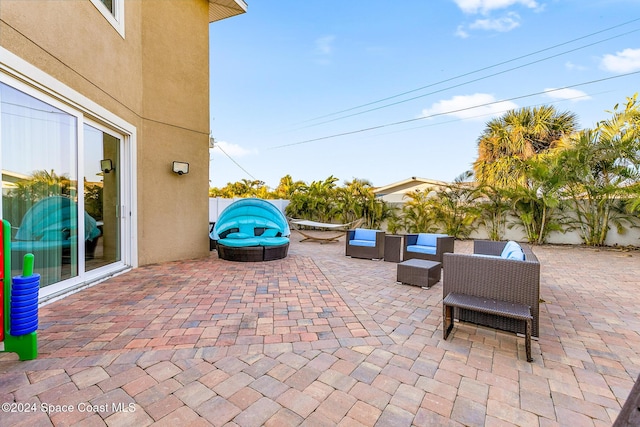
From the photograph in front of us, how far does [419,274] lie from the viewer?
438 centimetres

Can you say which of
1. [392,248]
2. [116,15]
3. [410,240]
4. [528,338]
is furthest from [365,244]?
[116,15]

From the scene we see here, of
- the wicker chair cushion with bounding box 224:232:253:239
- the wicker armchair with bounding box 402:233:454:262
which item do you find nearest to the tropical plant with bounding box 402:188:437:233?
the wicker armchair with bounding box 402:233:454:262

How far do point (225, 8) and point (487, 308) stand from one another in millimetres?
8403

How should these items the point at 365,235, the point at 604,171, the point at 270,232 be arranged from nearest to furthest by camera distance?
the point at 365,235 < the point at 270,232 < the point at 604,171

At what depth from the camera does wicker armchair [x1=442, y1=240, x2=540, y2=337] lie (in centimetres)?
258

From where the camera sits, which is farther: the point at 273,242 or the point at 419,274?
the point at 273,242

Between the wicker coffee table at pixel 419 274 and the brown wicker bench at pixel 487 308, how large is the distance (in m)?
1.43

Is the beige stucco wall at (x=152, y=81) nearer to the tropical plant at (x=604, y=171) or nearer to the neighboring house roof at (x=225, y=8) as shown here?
the neighboring house roof at (x=225, y=8)

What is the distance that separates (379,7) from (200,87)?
763cm

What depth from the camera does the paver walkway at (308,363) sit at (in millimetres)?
1669

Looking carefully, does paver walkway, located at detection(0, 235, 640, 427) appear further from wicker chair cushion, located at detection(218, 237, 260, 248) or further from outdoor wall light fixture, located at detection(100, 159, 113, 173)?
wicker chair cushion, located at detection(218, 237, 260, 248)

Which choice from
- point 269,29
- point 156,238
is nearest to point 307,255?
point 156,238

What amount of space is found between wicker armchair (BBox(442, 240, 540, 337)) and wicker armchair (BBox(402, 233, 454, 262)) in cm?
268

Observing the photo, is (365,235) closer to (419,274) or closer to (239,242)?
(419,274)
